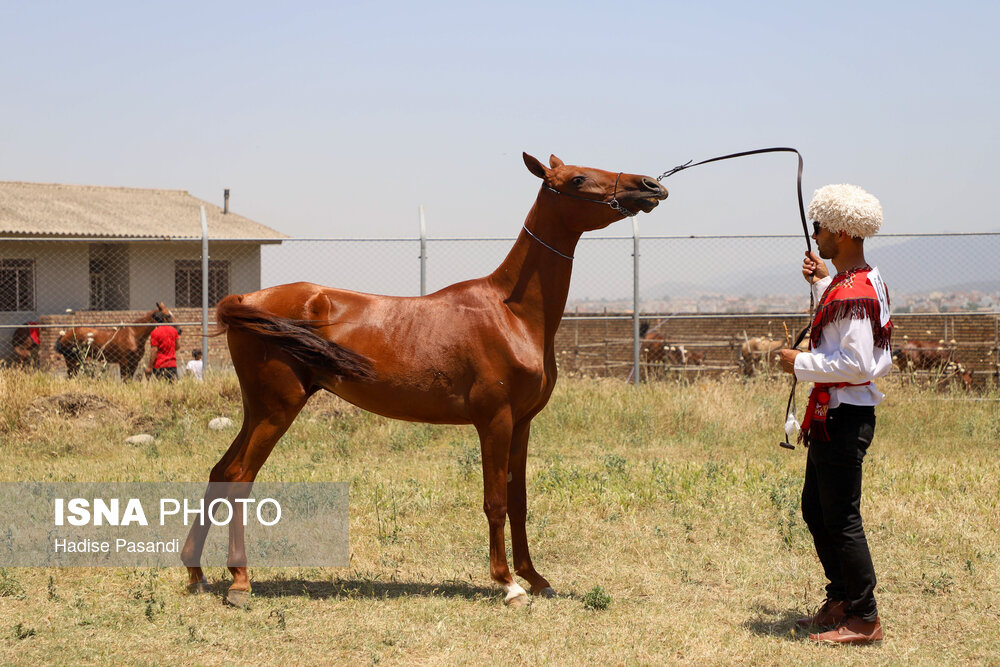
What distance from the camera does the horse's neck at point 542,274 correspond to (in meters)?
4.98

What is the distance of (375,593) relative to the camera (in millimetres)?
5117

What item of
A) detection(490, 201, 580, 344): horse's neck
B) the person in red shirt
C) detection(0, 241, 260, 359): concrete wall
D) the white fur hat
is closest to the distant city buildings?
the person in red shirt

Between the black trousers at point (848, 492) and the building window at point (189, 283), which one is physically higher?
the building window at point (189, 283)

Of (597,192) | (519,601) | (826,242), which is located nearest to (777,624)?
(519,601)

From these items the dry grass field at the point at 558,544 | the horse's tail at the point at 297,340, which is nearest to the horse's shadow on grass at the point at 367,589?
the dry grass field at the point at 558,544

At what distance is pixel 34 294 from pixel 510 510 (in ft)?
67.5

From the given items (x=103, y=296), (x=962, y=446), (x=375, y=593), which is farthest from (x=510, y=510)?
(x=103, y=296)

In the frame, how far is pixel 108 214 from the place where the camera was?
86.5 feet

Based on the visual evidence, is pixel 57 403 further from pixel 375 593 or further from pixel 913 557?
pixel 913 557

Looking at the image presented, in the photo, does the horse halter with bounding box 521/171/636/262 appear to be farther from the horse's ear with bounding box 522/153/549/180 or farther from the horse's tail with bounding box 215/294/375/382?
the horse's tail with bounding box 215/294/375/382

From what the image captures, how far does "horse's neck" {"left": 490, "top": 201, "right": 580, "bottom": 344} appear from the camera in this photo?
498 cm

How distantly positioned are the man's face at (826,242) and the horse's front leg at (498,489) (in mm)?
1774

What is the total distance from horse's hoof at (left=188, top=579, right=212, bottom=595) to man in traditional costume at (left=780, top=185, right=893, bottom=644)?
324cm

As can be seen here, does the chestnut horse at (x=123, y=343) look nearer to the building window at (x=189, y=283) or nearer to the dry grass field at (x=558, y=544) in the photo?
the dry grass field at (x=558, y=544)
